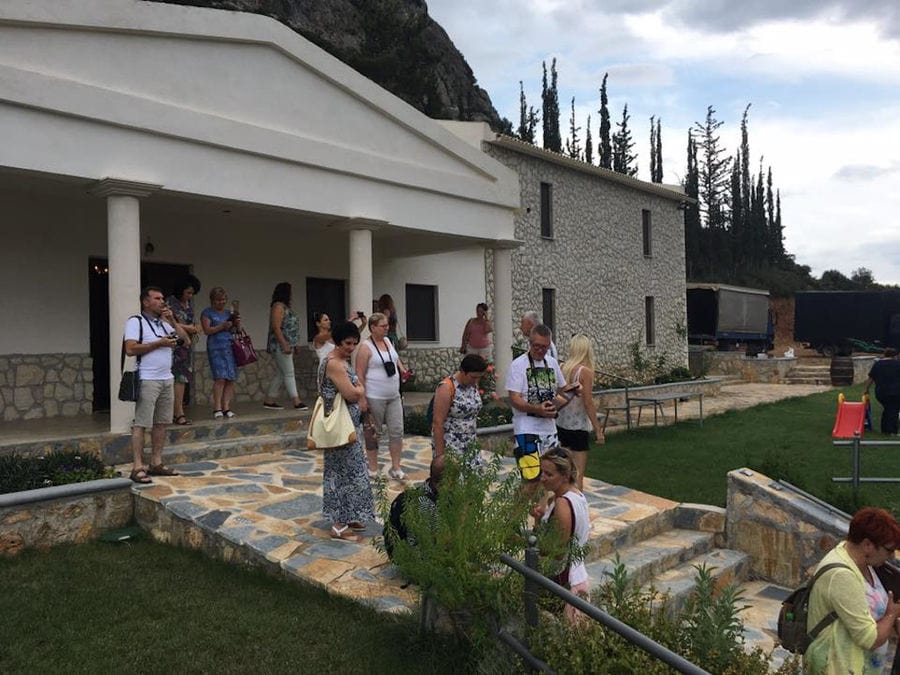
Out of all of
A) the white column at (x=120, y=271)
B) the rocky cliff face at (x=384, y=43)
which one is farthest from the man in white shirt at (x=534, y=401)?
the rocky cliff face at (x=384, y=43)

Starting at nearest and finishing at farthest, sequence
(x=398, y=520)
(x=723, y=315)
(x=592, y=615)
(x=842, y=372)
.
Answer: (x=592, y=615) < (x=398, y=520) < (x=842, y=372) < (x=723, y=315)

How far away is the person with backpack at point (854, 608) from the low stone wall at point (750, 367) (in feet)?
72.3

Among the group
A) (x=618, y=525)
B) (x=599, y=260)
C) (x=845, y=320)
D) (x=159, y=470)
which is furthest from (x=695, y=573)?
(x=845, y=320)

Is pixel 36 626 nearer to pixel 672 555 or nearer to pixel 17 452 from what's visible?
pixel 17 452

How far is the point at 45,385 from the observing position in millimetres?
9375

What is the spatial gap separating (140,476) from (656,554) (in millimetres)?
4753

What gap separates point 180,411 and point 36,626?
4547mm

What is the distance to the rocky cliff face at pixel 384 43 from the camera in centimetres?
2880

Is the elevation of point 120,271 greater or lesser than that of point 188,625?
greater

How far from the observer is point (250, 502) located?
6.34 metres

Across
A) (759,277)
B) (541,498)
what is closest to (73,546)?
(541,498)

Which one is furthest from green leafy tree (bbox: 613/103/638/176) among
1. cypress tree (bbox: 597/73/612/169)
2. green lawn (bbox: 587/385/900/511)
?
green lawn (bbox: 587/385/900/511)

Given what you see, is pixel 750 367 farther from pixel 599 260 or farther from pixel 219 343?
pixel 219 343

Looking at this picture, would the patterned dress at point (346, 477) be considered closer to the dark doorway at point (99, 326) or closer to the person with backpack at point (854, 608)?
the person with backpack at point (854, 608)
